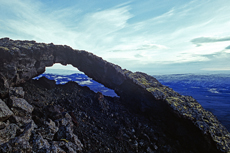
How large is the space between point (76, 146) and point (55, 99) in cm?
770

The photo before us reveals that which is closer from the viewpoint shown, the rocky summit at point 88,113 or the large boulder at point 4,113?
the large boulder at point 4,113

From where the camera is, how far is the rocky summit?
10.2m

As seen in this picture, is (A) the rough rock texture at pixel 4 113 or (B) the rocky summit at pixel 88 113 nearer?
(A) the rough rock texture at pixel 4 113

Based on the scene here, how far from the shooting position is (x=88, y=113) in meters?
16.4

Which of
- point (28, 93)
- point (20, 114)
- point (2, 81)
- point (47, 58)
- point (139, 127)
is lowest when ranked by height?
point (139, 127)

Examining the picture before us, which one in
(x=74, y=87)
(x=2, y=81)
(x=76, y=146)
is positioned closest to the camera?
(x=76, y=146)

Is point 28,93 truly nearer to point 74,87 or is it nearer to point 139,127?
point 74,87

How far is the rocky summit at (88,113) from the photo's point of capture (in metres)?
10.2

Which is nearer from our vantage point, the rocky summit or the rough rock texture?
the rough rock texture

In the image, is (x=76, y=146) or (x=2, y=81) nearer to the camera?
(x=76, y=146)

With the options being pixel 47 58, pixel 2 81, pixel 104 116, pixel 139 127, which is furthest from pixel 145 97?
pixel 2 81

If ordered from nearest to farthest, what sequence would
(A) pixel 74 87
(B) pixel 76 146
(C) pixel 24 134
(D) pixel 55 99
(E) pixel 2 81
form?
(C) pixel 24 134 → (B) pixel 76 146 → (E) pixel 2 81 → (D) pixel 55 99 → (A) pixel 74 87

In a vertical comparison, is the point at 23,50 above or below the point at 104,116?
above

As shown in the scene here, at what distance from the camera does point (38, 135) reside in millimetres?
9469
